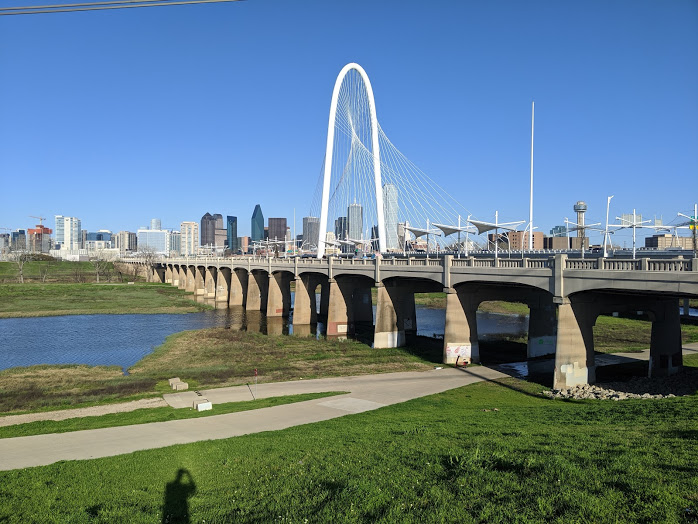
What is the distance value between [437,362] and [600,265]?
16296 millimetres

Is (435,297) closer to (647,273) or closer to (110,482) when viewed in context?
(647,273)

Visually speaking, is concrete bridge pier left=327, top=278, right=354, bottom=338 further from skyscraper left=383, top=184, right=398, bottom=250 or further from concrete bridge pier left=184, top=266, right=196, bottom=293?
concrete bridge pier left=184, top=266, right=196, bottom=293

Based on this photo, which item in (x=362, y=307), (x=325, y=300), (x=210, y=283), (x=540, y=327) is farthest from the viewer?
(x=210, y=283)

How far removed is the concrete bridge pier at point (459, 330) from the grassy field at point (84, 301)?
180 ft

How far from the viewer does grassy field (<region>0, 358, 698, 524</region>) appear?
9188mm

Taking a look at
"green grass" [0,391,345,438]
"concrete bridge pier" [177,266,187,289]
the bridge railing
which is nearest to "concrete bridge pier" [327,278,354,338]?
"green grass" [0,391,345,438]

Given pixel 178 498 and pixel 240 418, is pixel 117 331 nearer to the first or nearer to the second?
pixel 240 418

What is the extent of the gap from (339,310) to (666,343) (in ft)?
109

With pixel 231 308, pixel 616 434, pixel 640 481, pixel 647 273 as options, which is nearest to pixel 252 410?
pixel 616 434

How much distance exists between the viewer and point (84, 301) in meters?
90.1

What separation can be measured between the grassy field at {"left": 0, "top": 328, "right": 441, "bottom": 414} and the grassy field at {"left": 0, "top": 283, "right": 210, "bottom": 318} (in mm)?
33492

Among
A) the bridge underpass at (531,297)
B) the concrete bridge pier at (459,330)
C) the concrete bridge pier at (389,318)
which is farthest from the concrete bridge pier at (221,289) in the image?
the concrete bridge pier at (459,330)

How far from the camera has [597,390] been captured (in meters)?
26.2

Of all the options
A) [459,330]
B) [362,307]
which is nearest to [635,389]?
[459,330]
